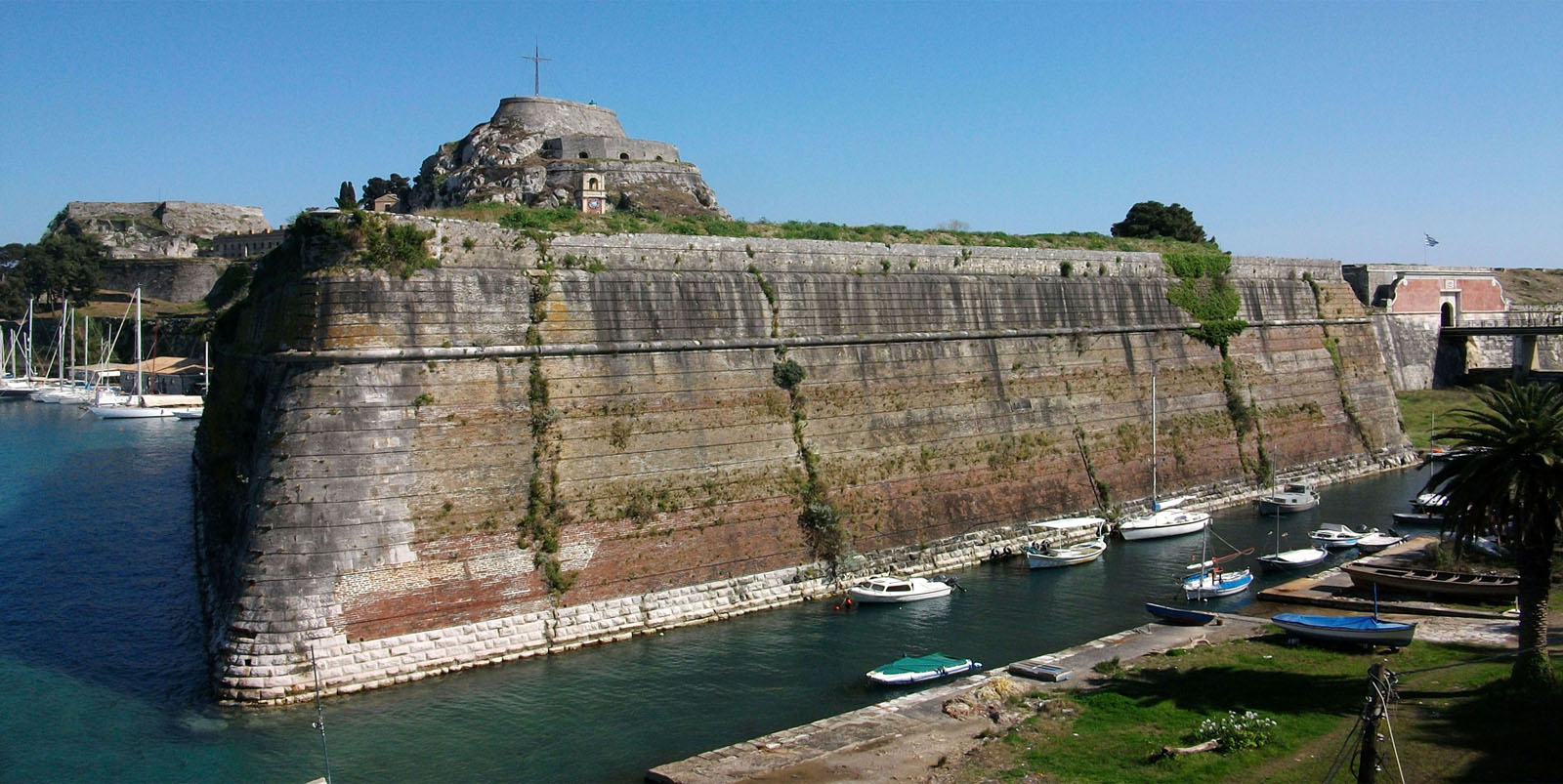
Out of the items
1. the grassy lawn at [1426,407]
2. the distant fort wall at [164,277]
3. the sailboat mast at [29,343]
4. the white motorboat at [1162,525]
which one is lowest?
the white motorboat at [1162,525]

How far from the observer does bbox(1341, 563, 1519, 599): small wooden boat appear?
21.8m

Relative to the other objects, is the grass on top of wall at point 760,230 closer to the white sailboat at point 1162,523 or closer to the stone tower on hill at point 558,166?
the stone tower on hill at point 558,166

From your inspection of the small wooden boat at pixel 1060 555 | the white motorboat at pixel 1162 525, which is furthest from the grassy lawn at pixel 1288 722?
the white motorboat at pixel 1162 525

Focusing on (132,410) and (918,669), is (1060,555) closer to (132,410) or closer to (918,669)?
(918,669)

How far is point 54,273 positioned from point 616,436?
3252 inches

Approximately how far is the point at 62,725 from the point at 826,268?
746 inches

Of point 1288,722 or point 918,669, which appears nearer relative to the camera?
point 1288,722

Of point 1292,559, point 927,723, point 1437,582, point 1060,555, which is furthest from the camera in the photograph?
point 1292,559

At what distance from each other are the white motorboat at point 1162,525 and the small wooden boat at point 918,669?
12.6 meters

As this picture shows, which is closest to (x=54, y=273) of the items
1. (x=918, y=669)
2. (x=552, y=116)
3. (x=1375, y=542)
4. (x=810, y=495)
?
(x=552, y=116)

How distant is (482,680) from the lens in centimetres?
1920

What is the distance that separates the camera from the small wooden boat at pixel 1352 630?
61.3 ft

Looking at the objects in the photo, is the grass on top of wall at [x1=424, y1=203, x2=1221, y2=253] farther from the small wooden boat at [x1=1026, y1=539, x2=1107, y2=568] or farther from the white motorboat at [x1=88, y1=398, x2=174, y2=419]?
the white motorboat at [x1=88, y1=398, x2=174, y2=419]

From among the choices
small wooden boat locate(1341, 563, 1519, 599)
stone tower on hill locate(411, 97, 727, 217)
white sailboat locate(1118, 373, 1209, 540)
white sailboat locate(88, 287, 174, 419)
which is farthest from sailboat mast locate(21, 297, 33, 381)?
small wooden boat locate(1341, 563, 1519, 599)
